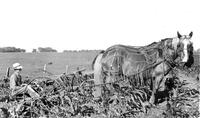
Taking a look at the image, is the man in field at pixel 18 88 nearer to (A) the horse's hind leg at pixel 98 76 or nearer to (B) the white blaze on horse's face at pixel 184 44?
(A) the horse's hind leg at pixel 98 76

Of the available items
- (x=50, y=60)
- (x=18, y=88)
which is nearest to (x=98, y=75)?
(x=18, y=88)

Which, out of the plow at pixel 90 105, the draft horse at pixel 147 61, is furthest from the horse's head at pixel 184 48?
the plow at pixel 90 105

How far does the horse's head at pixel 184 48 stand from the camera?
7.30 m

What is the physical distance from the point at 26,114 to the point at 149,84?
3.60 metres

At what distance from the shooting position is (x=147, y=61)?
825cm

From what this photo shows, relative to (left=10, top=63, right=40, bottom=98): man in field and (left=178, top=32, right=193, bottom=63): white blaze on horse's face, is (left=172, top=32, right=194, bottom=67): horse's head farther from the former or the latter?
(left=10, top=63, right=40, bottom=98): man in field

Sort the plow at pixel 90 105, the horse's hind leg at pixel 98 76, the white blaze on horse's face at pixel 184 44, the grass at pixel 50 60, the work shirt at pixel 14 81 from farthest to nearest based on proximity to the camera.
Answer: the grass at pixel 50 60 → the horse's hind leg at pixel 98 76 → the work shirt at pixel 14 81 → the white blaze on horse's face at pixel 184 44 → the plow at pixel 90 105

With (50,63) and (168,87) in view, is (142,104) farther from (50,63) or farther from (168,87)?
(50,63)

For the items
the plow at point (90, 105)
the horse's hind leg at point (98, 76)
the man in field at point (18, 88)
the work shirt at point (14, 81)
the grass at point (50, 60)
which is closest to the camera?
the plow at point (90, 105)

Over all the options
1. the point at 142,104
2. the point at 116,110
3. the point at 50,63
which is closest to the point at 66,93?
the point at 116,110

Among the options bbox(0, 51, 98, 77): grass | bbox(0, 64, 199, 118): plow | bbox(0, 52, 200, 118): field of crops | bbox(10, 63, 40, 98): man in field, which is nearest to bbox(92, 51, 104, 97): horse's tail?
bbox(0, 52, 200, 118): field of crops

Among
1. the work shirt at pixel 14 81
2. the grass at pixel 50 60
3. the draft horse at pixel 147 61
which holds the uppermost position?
the draft horse at pixel 147 61

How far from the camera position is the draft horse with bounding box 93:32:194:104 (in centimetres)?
756

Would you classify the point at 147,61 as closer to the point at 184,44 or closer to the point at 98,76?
the point at 184,44
